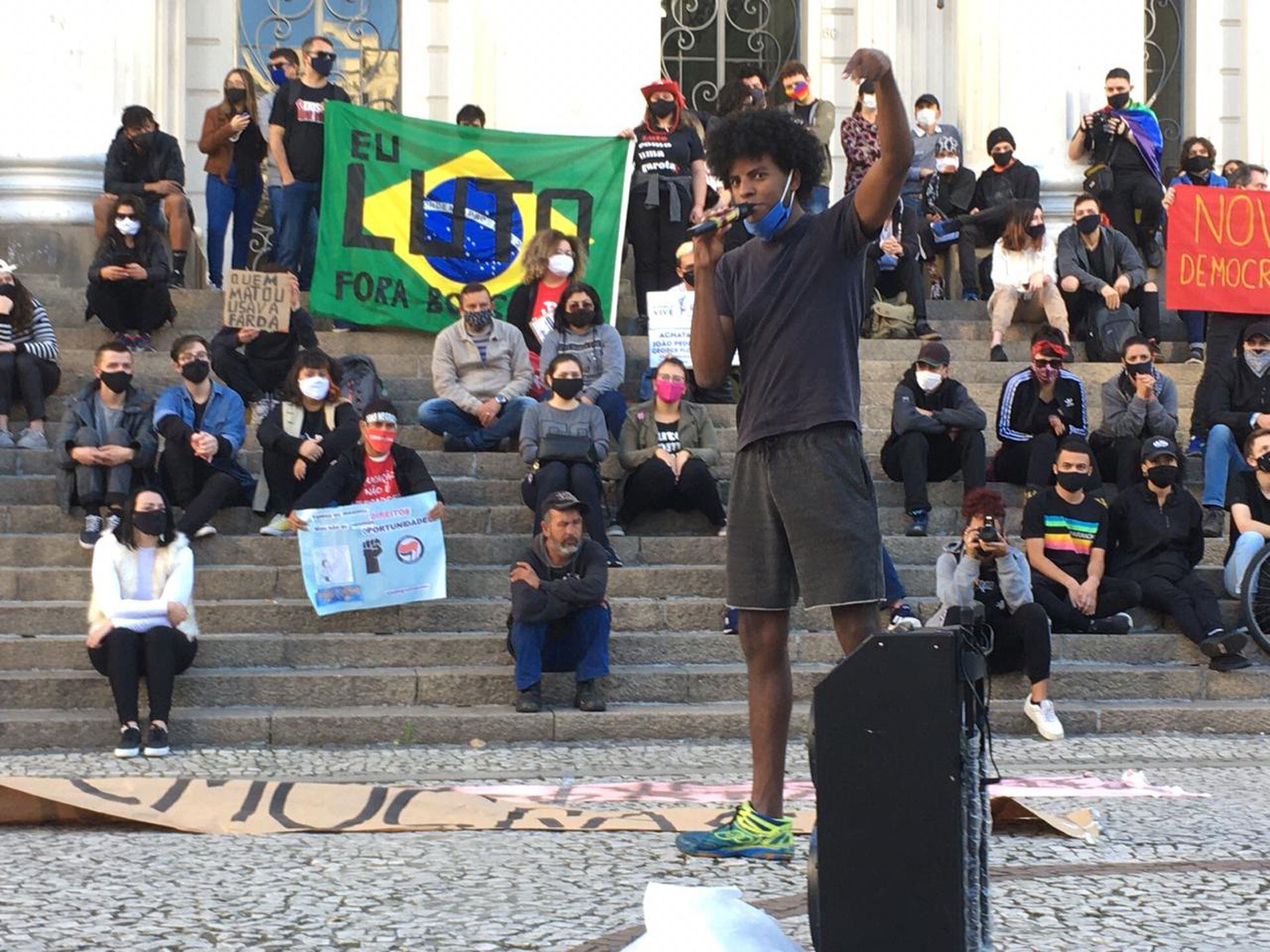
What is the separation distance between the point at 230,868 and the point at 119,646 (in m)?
3.45

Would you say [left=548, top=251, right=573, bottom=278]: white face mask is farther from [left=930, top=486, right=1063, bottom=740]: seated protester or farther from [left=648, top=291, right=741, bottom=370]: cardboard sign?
[left=930, top=486, right=1063, bottom=740]: seated protester

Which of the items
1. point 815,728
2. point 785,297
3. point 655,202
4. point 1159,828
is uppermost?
point 655,202

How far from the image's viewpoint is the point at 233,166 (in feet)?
49.9

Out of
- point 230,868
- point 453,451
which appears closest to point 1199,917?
point 230,868

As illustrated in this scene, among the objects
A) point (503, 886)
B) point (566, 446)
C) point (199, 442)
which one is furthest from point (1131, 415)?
point (503, 886)

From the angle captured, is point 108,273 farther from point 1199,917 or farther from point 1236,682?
point 1199,917

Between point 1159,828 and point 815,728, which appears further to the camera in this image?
point 1159,828

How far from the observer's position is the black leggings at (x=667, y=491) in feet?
38.8

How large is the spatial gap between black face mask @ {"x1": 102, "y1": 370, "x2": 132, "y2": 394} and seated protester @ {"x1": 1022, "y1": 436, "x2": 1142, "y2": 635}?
4906 mm

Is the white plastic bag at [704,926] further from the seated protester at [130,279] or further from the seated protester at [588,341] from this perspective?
the seated protester at [130,279]

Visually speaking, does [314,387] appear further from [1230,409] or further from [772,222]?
[772,222]

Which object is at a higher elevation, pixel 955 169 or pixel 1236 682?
pixel 955 169

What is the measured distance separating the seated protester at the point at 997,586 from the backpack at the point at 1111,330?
452cm

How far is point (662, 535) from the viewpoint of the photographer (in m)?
11.9
